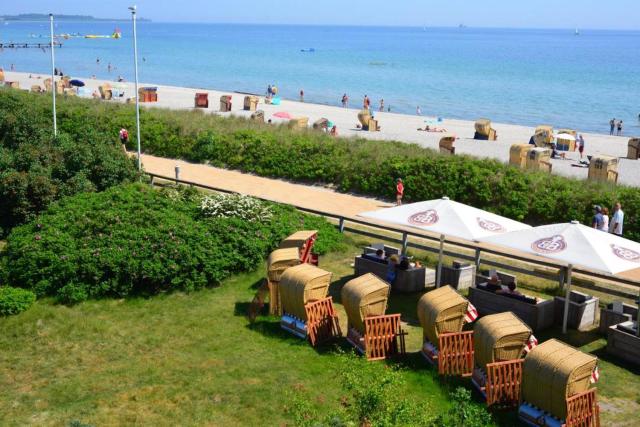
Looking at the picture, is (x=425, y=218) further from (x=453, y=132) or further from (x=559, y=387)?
(x=453, y=132)

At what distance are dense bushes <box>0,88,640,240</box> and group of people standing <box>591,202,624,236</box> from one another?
2.51 ft

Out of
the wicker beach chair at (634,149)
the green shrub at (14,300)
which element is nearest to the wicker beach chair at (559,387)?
the green shrub at (14,300)

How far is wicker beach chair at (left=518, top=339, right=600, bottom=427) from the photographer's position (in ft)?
31.3

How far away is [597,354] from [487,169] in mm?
11031

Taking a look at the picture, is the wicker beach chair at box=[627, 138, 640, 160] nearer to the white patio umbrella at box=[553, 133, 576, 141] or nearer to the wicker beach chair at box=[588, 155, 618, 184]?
the white patio umbrella at box=[553, 133, 576, 141]

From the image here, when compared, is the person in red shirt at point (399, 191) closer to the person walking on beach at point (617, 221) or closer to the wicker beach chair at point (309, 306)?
the person walking on beach at point (617, 221)

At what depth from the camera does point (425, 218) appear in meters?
14.7

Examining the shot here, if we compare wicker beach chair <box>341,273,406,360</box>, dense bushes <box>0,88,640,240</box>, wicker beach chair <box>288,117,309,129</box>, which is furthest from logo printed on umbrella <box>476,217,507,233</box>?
wicker beach chair <box>288,117,309,129</box>

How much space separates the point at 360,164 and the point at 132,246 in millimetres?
11535

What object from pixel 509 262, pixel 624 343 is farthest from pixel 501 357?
pixel 509 262

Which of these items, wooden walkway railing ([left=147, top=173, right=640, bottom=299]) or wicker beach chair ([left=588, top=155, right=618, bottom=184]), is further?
wicker beach chair ([left=588, top=155, right=618, bottom=184])

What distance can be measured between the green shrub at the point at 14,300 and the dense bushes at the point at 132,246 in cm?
39

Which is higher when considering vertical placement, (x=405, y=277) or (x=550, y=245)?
(x=550, y=245)

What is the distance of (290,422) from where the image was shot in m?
10.2
